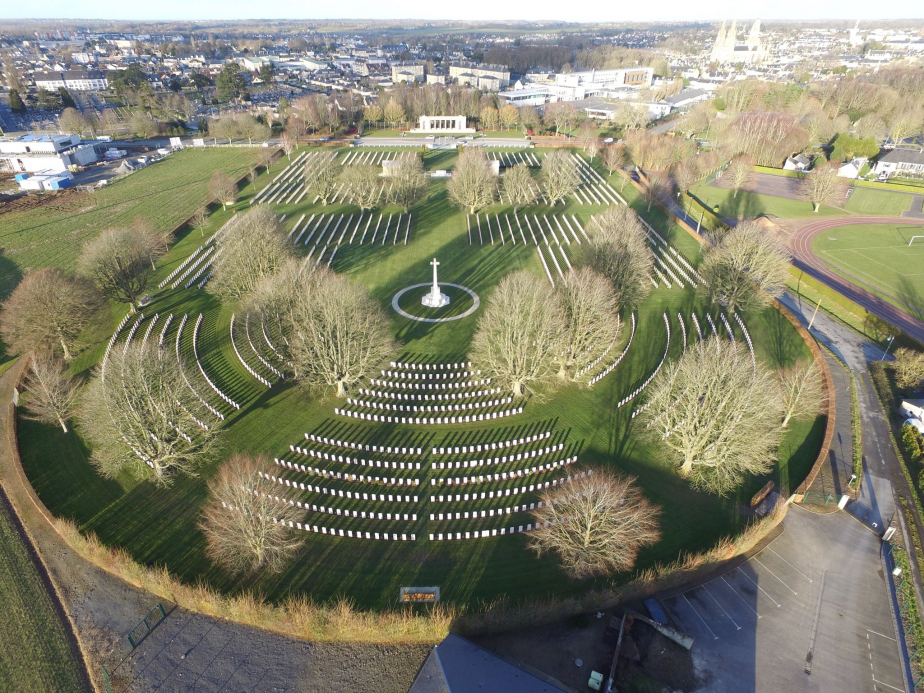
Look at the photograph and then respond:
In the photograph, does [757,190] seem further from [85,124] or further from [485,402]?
[85,124]

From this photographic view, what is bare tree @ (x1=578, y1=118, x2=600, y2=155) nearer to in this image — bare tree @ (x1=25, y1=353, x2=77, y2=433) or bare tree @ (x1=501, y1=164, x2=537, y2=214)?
bare tree @ (x1=501, y1=164, x2=537, y2=214)

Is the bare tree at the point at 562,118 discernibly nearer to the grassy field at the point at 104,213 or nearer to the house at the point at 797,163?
the house at the point at 797,163

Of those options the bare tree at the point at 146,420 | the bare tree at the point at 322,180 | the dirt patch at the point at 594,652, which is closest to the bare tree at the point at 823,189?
the bare tree at the point at 322,180

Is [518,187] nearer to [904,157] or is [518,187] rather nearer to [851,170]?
[851,170]

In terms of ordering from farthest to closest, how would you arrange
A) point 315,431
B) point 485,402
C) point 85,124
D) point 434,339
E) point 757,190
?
point 85,124 < point 757,190 < point 434,339 < point 485,402 < point 315,431

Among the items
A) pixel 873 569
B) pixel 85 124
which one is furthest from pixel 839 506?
pixel 85 124

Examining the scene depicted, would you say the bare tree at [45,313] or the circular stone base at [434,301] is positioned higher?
the bare tree at [45,313]

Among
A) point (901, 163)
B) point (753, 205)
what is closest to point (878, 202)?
point (901, 163)
